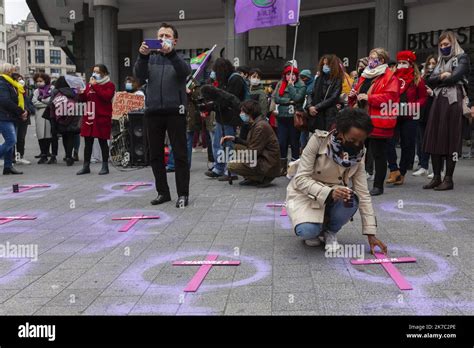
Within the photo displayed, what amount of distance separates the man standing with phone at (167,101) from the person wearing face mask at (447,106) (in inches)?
134

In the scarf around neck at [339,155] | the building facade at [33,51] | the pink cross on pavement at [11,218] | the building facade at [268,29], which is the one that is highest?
the building facade at [33,51]

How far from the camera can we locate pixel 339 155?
4070 mm

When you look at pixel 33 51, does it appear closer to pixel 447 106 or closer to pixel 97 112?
pixel 97 112

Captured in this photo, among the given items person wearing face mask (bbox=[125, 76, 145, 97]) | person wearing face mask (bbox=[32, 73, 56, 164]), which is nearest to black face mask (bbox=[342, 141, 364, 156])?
person wearing face mask (bbox=[125, 76, 145, 97])

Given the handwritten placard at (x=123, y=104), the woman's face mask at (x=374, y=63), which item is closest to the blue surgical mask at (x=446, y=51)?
the woman's face mask at (x=374, y=63)

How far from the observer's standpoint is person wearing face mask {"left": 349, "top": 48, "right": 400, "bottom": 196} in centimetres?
668

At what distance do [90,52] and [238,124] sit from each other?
17.8 m

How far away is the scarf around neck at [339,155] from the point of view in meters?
4.04

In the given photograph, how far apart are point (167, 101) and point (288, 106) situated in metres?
3.00

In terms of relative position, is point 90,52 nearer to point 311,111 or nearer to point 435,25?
point 435,25

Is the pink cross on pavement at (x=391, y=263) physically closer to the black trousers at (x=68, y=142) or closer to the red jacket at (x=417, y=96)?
the red jacket at (x=417, y=96)

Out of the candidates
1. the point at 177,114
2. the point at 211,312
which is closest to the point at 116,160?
the point at 177,114

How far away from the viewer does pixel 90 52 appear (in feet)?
78.4

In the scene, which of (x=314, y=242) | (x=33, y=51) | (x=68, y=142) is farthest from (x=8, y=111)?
(x=33, y=51)
